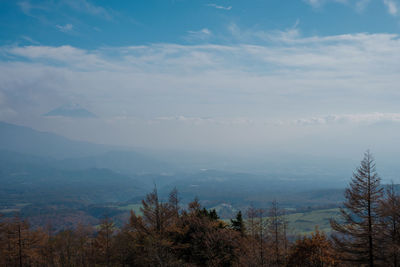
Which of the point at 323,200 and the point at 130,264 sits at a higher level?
the point at 130,264

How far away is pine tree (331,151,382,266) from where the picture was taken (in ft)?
51.0

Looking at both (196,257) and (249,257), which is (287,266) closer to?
(249,257)

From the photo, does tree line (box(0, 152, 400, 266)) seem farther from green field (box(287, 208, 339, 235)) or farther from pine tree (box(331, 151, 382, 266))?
green field (box(287, 208, 339, 235))

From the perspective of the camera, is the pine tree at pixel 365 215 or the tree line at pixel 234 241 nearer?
the pine tree at pixel 365 215

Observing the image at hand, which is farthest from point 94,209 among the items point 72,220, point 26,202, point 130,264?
point 130,264

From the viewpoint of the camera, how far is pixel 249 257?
18.5m

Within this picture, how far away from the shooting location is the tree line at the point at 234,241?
51.5 feet

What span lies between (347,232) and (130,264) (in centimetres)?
2097

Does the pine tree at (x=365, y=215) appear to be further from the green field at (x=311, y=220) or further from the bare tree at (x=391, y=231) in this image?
the green field at (x=311, y=220)

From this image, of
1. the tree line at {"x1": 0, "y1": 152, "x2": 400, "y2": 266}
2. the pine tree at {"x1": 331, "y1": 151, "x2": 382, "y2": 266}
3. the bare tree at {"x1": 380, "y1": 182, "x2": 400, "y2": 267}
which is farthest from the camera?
the tree line at {"x1": 0, "y1": 152, "x2": 400, "y2": 266}

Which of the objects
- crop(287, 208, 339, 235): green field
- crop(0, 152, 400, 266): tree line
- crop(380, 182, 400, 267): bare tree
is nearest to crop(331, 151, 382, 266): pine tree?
crop(0, 152, 400, 266): tree line

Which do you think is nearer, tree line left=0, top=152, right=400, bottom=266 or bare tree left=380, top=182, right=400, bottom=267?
bare tree left=380, top=182, right=400, bottom=267

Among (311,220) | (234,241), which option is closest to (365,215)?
(234,241)

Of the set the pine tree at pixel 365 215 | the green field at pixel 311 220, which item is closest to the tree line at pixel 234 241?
the pine tree at pixel 365 215
